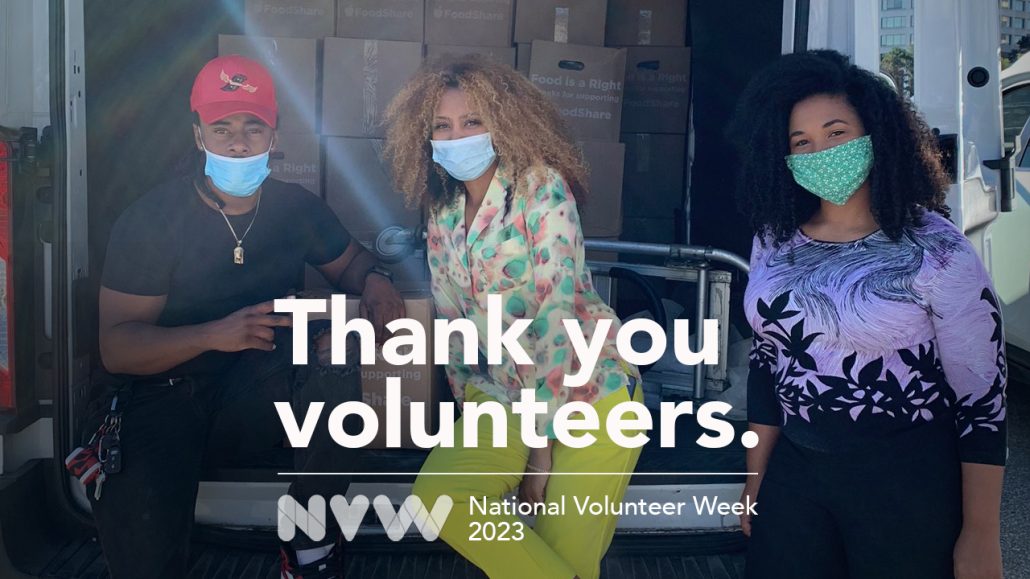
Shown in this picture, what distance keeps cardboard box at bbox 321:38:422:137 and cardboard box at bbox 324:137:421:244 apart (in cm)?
5

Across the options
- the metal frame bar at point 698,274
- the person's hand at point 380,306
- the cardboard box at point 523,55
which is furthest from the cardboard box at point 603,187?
the person's hand at point 380,306

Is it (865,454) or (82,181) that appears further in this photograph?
(82,181)

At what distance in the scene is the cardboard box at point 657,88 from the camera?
394 cm

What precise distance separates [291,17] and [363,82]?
0.44 metres

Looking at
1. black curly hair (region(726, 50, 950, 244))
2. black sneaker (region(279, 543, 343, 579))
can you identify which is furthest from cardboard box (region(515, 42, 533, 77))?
black sneaker (region(279, 543, 343, 579))

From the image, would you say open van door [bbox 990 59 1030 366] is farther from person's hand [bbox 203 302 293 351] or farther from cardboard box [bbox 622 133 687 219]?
person's hand [bbox 203 302 293 351]

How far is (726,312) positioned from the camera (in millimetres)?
3260

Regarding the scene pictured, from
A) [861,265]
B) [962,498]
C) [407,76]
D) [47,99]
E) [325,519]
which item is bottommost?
[325,519]

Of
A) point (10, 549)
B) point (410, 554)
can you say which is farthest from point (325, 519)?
point (10, 549)

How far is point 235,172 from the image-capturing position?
2.27 metres

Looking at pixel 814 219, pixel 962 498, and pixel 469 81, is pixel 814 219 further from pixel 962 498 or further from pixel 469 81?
pixel 469 81

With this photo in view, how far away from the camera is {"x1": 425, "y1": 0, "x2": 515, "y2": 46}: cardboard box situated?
3516 mm

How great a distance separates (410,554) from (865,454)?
126 cm

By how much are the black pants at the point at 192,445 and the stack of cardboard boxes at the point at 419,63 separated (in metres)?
0.91
